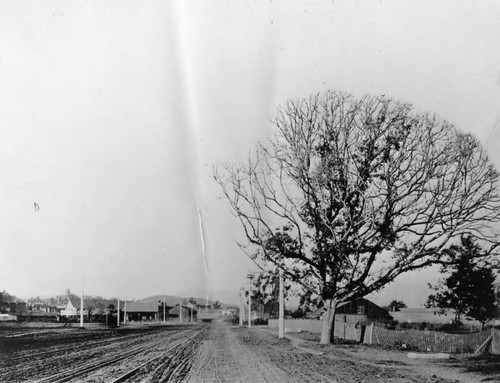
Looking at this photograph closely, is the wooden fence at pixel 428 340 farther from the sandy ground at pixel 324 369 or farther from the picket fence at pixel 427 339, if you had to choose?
the sandy ground at pixel 324 369

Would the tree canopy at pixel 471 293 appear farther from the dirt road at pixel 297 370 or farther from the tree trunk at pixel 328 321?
the dirt road at pixel 297 370

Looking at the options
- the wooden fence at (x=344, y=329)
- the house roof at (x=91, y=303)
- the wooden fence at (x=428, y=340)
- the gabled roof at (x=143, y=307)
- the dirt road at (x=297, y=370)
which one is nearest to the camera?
the dirt road at (x=297, y=370)

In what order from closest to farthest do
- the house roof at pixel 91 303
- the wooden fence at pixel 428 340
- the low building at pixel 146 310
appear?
the wooden fence at pixel 428 340, the house roof at pixel 91 303, the low building at pixel 146 310

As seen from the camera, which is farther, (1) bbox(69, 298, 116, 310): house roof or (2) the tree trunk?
(1) bbox(69, 298, 116, 310): house roof

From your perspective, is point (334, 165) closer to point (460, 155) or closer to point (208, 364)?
point (460, 155)

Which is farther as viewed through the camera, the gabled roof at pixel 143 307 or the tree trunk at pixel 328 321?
the gabled roof at pixel 143 307

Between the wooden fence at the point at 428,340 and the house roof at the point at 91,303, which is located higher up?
the house roof at the point at 91,303

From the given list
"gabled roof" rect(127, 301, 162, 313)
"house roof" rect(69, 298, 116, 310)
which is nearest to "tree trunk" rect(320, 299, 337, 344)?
"house roof" rect(69, 298, 116, 310)

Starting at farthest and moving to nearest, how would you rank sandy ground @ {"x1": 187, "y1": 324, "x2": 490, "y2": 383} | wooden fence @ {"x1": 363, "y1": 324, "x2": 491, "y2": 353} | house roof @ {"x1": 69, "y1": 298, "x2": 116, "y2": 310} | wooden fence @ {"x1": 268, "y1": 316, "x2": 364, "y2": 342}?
house roof @ {"x1": 69, "y1": 298, "x2": 116, "y2": 310}
wooden fence @ {"x1": 268, "y1": 316, "x2": 364, "y2": 342}
wooden fence @ {"x1": 363, "y1": 324, "x2": 491, "y2": 353}
sandy ground @ {"x1": 187, "y1": 324, "x2": 490, "y2": 383}

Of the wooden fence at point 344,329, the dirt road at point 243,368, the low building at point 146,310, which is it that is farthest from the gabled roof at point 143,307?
the dirt road at point 243,368

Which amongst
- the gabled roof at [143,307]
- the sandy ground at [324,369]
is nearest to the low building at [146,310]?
the gabled roof at [143,307]

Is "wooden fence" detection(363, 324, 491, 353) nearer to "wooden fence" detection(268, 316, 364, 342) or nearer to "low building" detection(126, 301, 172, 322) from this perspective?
"wooden fence" detection(268, 316, 364, 342)

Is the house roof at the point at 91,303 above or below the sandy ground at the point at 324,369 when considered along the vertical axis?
above

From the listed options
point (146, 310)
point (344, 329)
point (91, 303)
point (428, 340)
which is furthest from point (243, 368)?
point (91, 303)
